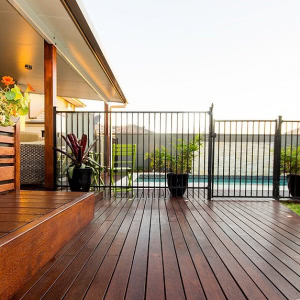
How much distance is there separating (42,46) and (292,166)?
4838mm

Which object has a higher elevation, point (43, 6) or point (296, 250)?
point (43, 6)

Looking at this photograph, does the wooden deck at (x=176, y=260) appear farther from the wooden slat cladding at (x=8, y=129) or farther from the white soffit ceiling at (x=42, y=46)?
the white soffit ceiling at (x=42, y=46)

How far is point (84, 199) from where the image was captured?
1.71 m

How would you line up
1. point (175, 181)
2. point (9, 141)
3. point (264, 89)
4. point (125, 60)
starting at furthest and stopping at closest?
point (125, 60)
point (264, 89)
point (175, 181)
point (9, 141)

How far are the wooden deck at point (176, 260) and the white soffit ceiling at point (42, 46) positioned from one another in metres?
2.65

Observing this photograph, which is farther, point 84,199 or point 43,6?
point 43,6

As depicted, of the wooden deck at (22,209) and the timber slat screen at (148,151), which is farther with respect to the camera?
the timber slat screen at (148,151)

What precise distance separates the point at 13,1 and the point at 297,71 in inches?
437

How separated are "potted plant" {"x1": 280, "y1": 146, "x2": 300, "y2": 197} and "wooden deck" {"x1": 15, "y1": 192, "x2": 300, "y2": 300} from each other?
4.28 feet

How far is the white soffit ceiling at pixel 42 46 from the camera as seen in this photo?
2.86m

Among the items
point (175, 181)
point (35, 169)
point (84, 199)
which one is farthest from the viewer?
point (35, 169)

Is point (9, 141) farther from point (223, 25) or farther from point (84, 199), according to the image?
point (223, 25)

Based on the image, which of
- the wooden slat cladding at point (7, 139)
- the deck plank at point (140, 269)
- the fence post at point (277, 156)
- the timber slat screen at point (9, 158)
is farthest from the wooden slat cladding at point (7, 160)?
the fence post at point (277, 156)

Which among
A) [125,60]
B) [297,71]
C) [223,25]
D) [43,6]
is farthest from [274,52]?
[43,6]
